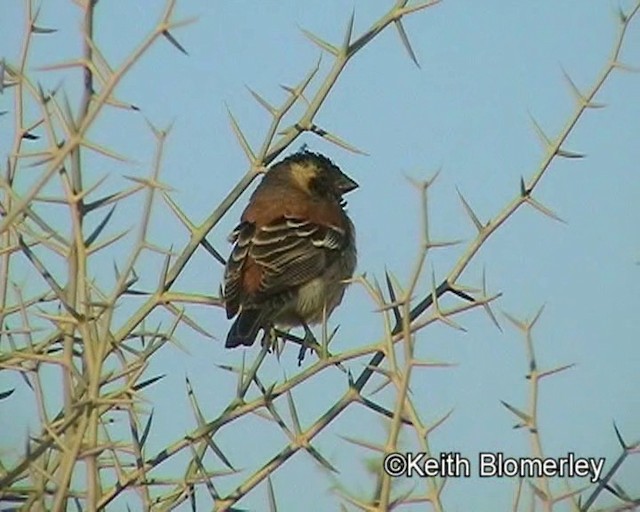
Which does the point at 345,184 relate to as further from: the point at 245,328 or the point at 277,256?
the point at 245,328

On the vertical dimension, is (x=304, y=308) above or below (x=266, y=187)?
below

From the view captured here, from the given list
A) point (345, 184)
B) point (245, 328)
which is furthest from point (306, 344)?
point (345, 184)

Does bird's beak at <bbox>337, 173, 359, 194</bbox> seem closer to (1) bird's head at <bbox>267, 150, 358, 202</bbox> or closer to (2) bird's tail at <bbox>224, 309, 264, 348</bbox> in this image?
(1) bird's head at <bbox>267, 150, 358, 202</bbox>

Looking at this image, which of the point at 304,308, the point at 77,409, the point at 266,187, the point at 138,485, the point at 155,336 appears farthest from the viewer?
the point at 266,187

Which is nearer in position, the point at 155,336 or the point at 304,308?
the point at 155,336

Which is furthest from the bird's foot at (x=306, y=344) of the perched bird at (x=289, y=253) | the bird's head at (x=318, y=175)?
the bird's head at (x=318, y=175)

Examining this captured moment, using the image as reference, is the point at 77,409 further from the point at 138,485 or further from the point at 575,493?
the point at 575,493

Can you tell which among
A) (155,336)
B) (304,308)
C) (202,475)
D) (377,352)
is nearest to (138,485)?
(202,475)

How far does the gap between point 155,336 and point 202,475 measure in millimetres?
357

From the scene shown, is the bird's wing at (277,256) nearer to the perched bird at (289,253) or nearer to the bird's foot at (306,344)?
the perched bird at (289,253)

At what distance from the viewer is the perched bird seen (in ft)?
19.7

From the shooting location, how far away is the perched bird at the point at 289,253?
6004mm

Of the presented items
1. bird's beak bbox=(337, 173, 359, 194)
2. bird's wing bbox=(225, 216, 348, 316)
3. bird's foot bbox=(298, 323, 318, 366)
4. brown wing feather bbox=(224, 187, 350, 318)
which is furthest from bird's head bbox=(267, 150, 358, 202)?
bird's foot bbox=(298, 323, 318, 366)

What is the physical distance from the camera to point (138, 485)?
2961 mm
